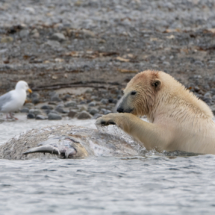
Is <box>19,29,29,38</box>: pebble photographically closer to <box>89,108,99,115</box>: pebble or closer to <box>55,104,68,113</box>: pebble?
<box>55,104,68,113</box>: pebble

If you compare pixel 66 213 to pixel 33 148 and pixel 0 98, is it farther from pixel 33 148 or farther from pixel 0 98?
pixel 0 98

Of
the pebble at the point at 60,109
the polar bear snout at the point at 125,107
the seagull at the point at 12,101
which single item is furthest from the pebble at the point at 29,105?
the polar bear snout at the point at 125,107

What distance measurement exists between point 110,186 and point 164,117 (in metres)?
1.99

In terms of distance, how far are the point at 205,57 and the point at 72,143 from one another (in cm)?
1084

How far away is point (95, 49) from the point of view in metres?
15.8

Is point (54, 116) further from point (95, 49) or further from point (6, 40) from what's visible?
point (6, 40)

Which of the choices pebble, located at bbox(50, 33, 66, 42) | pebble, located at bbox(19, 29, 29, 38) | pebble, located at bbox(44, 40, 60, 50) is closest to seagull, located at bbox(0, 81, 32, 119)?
pebble, located at bbox(44, 40, 60, 50)

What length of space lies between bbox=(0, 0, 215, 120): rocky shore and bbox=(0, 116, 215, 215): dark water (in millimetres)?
5798

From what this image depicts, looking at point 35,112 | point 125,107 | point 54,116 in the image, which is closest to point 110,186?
point 125,107

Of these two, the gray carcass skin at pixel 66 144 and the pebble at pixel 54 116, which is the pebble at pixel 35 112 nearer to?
the pebble at pixel 54 116

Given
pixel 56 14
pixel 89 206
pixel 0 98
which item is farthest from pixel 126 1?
pixel 89 206

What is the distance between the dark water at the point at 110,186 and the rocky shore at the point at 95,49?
5.80 meters

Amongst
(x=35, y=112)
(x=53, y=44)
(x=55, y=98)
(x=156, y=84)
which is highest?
(x=53, y=44)

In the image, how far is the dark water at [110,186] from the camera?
3.50 metres
